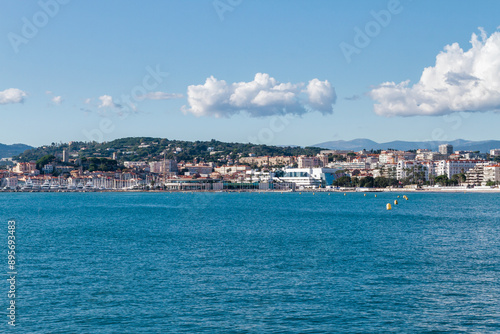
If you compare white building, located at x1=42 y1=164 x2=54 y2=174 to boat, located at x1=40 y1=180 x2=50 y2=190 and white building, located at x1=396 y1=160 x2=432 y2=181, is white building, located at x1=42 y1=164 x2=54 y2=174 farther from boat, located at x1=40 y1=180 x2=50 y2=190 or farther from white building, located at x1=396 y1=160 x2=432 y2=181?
white building, located at x1=396 y1=160 x2=432 y2=181

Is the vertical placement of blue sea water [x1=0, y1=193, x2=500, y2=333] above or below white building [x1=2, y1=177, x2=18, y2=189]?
below

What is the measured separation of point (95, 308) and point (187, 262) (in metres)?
7.06

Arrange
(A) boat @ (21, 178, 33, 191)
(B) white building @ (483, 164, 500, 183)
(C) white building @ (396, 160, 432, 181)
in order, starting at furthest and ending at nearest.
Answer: (A) boat @ (21, 178, 33, 191) → (C) white building @ (396, 160, 432, 181) → (B) white building @ (483, 164, 500, 183)

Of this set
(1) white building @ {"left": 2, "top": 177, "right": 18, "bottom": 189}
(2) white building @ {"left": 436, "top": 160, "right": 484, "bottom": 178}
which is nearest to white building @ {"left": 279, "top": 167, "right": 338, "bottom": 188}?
(2) white building @ {"left": 436, "top": 160, "right": 484, "bottom": 178}

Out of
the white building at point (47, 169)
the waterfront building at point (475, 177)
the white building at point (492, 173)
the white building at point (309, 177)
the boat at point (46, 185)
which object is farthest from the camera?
the white building at point (47, 169)

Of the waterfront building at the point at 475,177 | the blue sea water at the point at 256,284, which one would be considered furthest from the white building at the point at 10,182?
the blue sea water at the point at 256,284

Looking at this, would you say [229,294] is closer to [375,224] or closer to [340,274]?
[340,274]

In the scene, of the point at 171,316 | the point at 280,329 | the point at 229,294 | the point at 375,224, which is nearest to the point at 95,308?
the point at 171,316

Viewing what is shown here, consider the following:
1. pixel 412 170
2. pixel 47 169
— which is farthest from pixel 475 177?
pixel 47 169

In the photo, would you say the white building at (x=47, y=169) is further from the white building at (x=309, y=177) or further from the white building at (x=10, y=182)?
the white building at (x=309, y=177)

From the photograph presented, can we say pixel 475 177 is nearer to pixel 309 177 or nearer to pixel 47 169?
pixel 309 177

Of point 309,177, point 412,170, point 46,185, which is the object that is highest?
point 412,170

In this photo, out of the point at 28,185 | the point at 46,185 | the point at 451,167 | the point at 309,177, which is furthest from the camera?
the point at 309,177

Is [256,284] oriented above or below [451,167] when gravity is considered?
below
